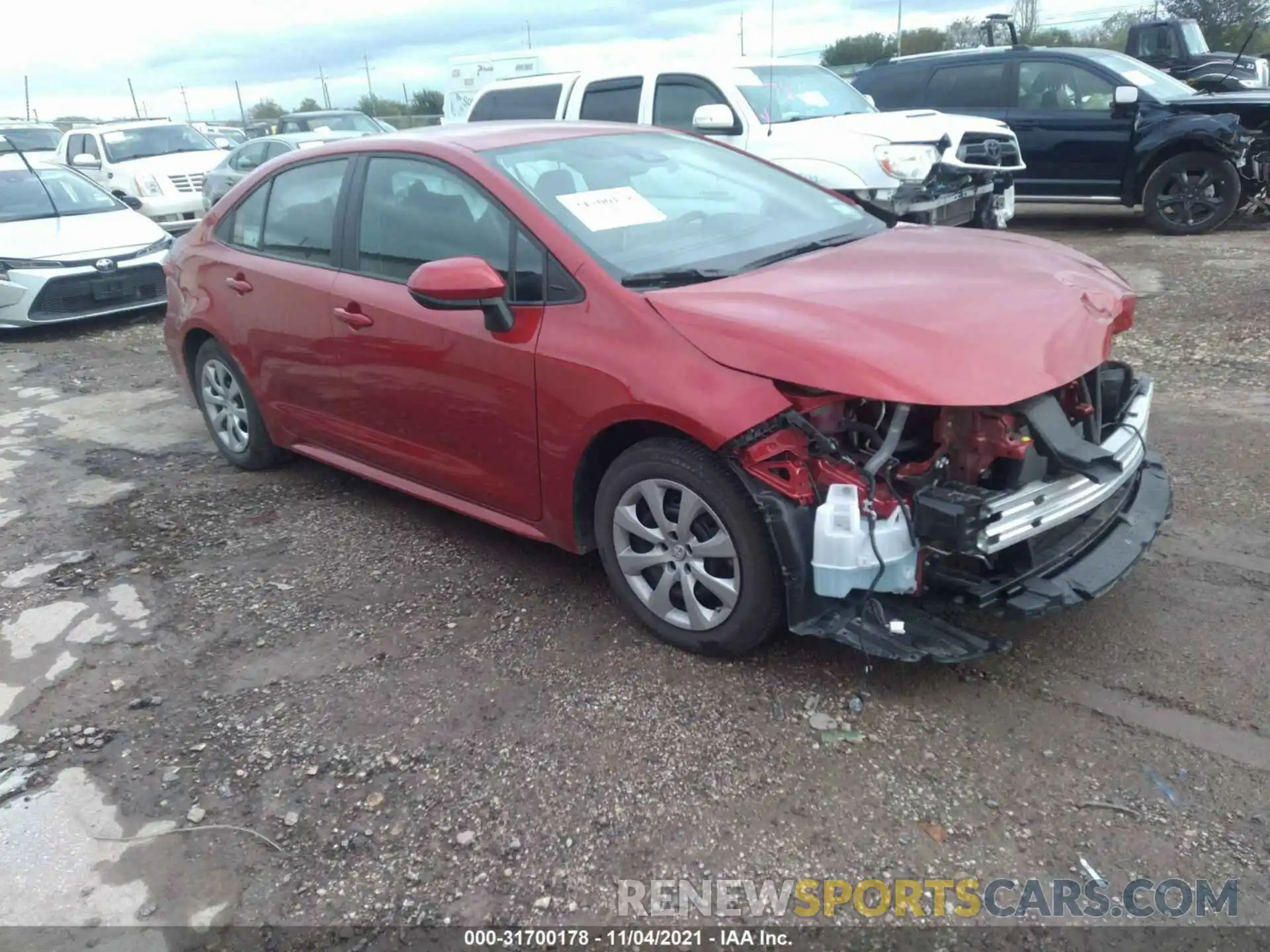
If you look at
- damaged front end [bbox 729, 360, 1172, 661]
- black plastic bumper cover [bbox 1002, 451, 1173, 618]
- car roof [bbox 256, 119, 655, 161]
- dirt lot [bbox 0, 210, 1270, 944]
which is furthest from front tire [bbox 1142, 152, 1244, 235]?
damaged front end [bbox 729, 360, 1172, 661]

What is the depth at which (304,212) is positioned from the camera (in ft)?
15.1

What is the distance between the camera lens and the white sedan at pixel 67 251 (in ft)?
29.8

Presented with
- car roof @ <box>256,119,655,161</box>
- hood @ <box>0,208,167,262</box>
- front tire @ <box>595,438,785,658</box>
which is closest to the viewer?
front tire @ <box>595,438,785,658</box>

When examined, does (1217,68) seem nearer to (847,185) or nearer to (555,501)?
(847,185)

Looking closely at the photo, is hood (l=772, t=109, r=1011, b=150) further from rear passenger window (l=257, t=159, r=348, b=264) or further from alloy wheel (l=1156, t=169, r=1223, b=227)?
rear passenger window (l=257, t=159, r=348, b=264)

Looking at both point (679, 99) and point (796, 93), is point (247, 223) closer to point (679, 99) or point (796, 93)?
point (679, 99)

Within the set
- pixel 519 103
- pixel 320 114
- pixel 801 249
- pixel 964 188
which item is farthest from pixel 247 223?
pixel 320 114

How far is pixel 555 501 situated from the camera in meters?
3.65

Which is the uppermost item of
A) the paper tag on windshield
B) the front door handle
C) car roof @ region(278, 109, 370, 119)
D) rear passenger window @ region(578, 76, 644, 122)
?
rear passenger window @ region(578, 76, 644, 122)

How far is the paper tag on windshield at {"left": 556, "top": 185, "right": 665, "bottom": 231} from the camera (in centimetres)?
365

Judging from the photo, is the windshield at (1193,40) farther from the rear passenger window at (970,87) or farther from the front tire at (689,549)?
the front tire at (689,549)

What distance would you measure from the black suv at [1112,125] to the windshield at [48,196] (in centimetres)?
845

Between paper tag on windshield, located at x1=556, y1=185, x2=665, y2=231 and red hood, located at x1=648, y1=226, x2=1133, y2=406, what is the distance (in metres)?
0.48

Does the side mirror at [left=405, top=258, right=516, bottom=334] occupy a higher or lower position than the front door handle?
higher
